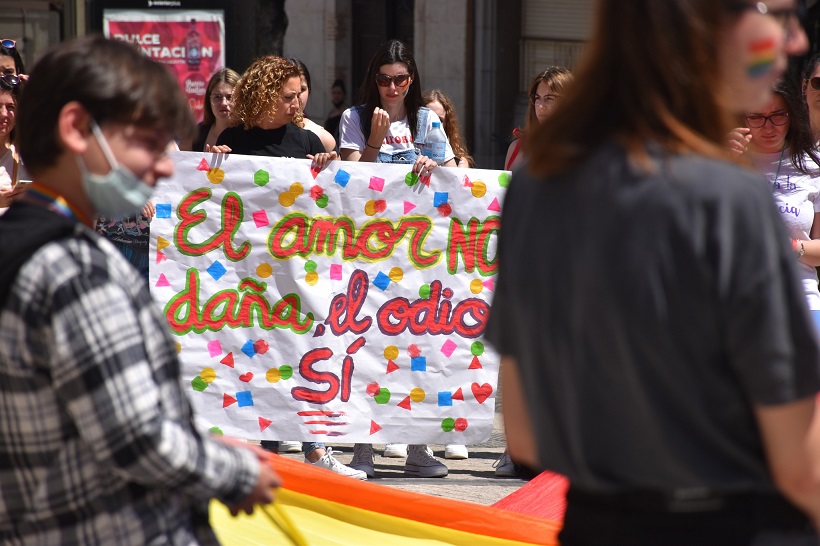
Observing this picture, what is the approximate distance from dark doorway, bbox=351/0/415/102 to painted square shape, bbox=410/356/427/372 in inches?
422

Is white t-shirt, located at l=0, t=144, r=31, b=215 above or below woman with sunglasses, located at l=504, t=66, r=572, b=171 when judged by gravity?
below

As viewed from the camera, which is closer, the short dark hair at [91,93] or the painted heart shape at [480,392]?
the short dark hair at [91,93]

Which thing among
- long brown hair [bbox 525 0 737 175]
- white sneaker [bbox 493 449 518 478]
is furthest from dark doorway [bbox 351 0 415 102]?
long brown hair [bbox 525 0 737 175]

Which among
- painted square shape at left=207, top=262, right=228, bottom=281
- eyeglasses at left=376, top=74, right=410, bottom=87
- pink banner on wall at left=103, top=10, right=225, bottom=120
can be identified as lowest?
painted square shape at left=207, top=262, right=228, bottom=281

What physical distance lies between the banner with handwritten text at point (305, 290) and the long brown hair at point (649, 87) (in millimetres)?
4003

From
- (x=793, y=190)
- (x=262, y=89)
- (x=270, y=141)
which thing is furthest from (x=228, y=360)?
(x=793, y=190)

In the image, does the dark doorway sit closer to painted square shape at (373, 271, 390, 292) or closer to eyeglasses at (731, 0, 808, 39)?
painted square shape at (373, 271, 390, 292)

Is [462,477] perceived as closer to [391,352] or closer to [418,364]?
[418,364]

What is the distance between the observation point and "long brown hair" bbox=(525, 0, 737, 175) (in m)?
1.49

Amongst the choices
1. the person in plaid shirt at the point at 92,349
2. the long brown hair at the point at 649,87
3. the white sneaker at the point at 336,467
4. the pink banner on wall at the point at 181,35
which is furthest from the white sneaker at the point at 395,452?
the pink banner on wall at the point at 181,35

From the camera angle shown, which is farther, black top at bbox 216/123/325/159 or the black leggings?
black top at bbox 216/123/325/159

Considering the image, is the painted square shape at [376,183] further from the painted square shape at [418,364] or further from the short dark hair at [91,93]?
the short dark hair at [91,93]

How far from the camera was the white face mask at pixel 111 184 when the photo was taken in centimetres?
178

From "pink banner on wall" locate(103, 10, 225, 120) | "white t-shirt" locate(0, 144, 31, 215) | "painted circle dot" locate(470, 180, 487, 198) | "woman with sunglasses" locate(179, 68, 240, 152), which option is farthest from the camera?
"pink banner on wall" locate(103, 10, 225, 120)
